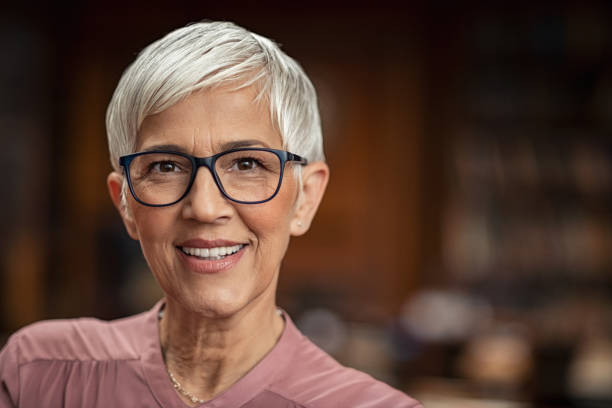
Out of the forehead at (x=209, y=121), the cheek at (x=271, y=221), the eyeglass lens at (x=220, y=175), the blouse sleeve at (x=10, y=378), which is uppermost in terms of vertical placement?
the forehead at (x=209, y=121)

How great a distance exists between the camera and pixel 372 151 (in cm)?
458

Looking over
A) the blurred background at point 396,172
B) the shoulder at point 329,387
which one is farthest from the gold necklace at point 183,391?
the blurred background at point 396,172

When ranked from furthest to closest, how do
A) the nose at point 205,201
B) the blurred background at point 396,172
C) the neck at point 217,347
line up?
the blurred background at point 396,172 < the neck at point 217,347 < the nose at point 205,201

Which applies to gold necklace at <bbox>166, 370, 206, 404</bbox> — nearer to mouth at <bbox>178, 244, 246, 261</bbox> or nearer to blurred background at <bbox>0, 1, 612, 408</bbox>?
mouth at <bbox>178, 244, 246, 261</bbox>

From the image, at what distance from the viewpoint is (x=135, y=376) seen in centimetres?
102

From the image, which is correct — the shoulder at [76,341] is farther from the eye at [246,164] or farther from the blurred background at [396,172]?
the blurred background at [396,172]

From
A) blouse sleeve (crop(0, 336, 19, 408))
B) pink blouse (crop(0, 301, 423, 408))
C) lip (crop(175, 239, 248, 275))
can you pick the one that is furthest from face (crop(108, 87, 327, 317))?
blouse sleeve (crop(0, 336, 19, 408))

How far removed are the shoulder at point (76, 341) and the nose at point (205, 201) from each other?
28 cm

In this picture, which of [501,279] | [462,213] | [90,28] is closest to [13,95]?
[90,28]

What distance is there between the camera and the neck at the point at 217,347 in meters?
1.01

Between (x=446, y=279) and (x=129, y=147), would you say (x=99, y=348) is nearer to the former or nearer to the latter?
(x=129, y=147)

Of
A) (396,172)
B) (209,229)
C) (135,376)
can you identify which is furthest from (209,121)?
(396,172)

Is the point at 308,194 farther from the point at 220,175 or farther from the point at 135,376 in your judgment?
the point at 135,376

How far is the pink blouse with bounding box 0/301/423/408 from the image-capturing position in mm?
975
